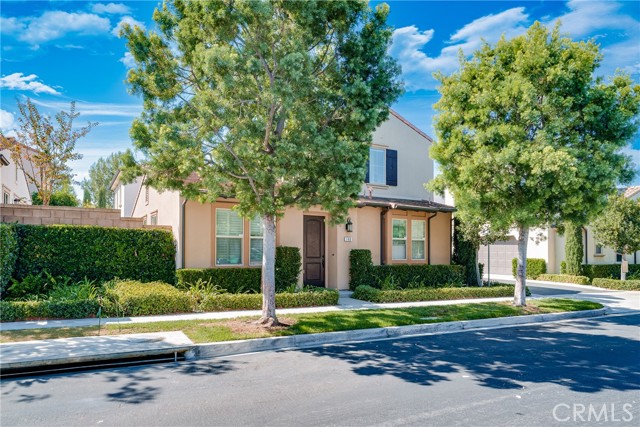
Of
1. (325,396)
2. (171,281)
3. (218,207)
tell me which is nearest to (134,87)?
(218,207)

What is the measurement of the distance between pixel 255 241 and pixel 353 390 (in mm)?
8565

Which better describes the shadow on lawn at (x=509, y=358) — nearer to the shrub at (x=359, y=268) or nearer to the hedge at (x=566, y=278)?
the shrub at (x=359, y=268)

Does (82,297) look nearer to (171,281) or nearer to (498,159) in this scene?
(171,281)

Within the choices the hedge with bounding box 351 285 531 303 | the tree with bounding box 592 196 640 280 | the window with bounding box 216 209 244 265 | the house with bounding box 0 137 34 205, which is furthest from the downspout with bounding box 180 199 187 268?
the tree with bounding box 592 196 640 280

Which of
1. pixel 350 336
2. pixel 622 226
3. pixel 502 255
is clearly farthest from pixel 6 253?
pixel 502 255

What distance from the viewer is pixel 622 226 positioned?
19.8 metres

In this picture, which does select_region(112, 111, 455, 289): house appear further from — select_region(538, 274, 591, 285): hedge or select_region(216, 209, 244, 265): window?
select_region(538, 274, 591, 285): hedge

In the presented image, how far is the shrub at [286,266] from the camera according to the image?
508 inches

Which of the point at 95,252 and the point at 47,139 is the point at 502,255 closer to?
the point at 95,252

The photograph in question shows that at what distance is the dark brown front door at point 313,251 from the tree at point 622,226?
13750mm

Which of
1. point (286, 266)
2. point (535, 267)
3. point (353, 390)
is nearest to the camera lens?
point (353, 390)

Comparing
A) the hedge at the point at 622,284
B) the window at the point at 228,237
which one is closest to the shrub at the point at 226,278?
the window at the point at 228,237

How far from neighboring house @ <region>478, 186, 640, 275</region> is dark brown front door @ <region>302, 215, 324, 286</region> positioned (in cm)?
1299

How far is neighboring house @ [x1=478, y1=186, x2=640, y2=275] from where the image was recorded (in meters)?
24.0
